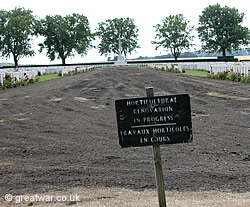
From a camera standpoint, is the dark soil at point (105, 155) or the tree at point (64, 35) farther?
the tree at point (64, 35)

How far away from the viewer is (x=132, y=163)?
5.71 meters

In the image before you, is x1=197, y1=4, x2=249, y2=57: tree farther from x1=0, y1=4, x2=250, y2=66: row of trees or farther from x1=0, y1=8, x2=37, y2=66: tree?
x1=0, y1=8, x2=37, y2=66: tree

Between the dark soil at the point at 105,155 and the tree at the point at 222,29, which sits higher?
the tree at the point at 222,29

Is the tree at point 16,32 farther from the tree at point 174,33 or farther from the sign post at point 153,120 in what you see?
the sign post at point 153,120

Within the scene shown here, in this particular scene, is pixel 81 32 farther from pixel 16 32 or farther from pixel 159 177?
pixel 159 177

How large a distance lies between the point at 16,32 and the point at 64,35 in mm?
9836

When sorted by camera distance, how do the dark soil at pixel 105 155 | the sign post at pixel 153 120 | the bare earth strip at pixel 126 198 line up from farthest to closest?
1. the dark soil at pixel 105 155
2. the bare earth strip at pixel 126 198
3. the sign post at pixel 153 120

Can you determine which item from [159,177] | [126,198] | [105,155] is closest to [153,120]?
[159,177]

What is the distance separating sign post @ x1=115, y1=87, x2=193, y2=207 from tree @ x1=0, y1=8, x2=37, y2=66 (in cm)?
6292

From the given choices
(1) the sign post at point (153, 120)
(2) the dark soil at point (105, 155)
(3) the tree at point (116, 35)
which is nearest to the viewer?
(1) the sign post at point (153, 120)

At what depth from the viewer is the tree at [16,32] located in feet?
207

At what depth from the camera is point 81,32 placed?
70.8 meters

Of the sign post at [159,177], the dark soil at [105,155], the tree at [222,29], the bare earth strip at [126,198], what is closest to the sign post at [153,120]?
the sign post at [159,177]

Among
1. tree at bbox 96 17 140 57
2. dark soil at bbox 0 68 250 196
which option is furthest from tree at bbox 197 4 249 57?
dark soil at bbox 0 68 250 196
